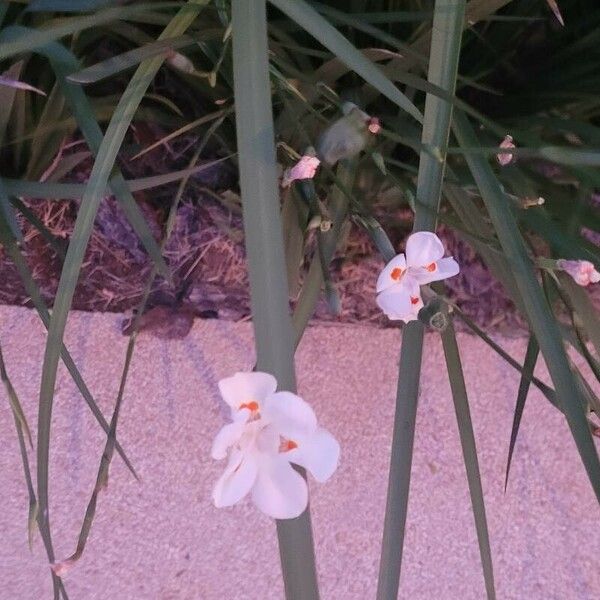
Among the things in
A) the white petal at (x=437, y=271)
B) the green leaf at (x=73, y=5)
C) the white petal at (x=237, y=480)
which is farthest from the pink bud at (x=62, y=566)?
the green leaf at (x=73, y=5)

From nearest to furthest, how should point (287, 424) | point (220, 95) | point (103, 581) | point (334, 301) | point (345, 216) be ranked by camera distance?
point (287, 424) < point (334, 301) < point (345, 216) < point (220, 95) < point (103, 581)

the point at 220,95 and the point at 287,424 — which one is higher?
the point at 220,95

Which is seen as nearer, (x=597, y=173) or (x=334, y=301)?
(x=334, y=301)

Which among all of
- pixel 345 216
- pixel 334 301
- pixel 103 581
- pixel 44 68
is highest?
pixel 44 68

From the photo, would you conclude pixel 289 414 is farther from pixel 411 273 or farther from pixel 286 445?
pixel 411 273

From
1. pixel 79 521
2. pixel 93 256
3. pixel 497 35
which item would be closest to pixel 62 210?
pixel 93 256

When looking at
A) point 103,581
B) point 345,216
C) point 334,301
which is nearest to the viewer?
point 334,301

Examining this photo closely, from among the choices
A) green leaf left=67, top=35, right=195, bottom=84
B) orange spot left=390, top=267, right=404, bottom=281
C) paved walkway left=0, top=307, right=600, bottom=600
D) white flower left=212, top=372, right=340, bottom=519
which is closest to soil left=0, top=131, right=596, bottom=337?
paved walkway left=0, top=307, right=600, bottom=600

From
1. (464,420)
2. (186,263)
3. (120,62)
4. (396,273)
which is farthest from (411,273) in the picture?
(186,263)

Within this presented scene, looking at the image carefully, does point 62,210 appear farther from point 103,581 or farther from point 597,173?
point 597,173

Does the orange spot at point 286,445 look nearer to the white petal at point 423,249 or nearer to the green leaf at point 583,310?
the white petal at point 423,249
